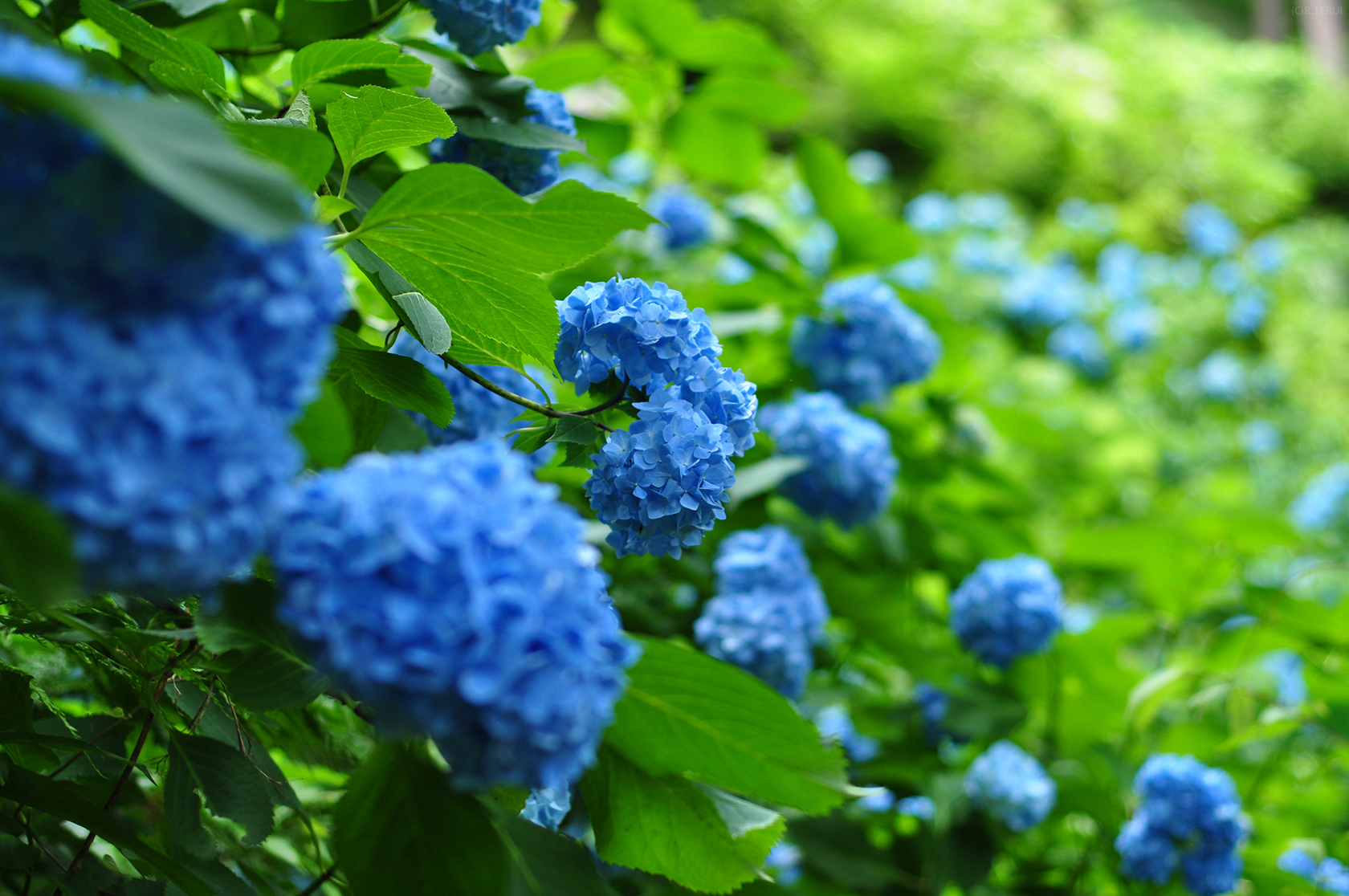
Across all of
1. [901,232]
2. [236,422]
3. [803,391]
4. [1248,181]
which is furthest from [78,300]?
[1248,181]

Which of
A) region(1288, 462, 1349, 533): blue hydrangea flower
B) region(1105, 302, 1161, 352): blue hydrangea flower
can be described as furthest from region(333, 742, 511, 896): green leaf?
region(1105, 302, 1161, 352): blue hydrangea flower

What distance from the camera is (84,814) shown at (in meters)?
0.52

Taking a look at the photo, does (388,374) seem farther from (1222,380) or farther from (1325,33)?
(1325,33)

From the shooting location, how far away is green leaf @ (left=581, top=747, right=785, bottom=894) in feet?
1.78

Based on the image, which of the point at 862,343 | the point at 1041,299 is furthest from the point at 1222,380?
the point at 862,343

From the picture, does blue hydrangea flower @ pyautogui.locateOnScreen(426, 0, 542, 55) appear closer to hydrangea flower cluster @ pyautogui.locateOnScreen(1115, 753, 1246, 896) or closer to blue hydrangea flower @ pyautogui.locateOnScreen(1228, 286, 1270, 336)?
hydrangea flower cluster @ pyautogui.locateOnScreen(1115, 753, 1246, 896)

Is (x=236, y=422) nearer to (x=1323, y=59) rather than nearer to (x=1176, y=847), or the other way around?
(x=1176, y=847)

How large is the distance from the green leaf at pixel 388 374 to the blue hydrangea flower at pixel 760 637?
55 centimetres

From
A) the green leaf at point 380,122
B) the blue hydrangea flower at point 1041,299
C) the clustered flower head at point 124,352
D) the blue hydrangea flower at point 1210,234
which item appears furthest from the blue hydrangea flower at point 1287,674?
the blue hydrangea flower at point 1210,234

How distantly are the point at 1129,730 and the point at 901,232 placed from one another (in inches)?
30.8

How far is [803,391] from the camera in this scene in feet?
4.63

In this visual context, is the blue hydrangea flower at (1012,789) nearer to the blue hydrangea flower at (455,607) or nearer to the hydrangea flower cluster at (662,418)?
the hydrangea flower cluster at (662,418)

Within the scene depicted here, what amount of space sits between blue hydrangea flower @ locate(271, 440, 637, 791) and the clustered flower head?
0.03 metres

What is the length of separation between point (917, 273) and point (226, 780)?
258 cm
